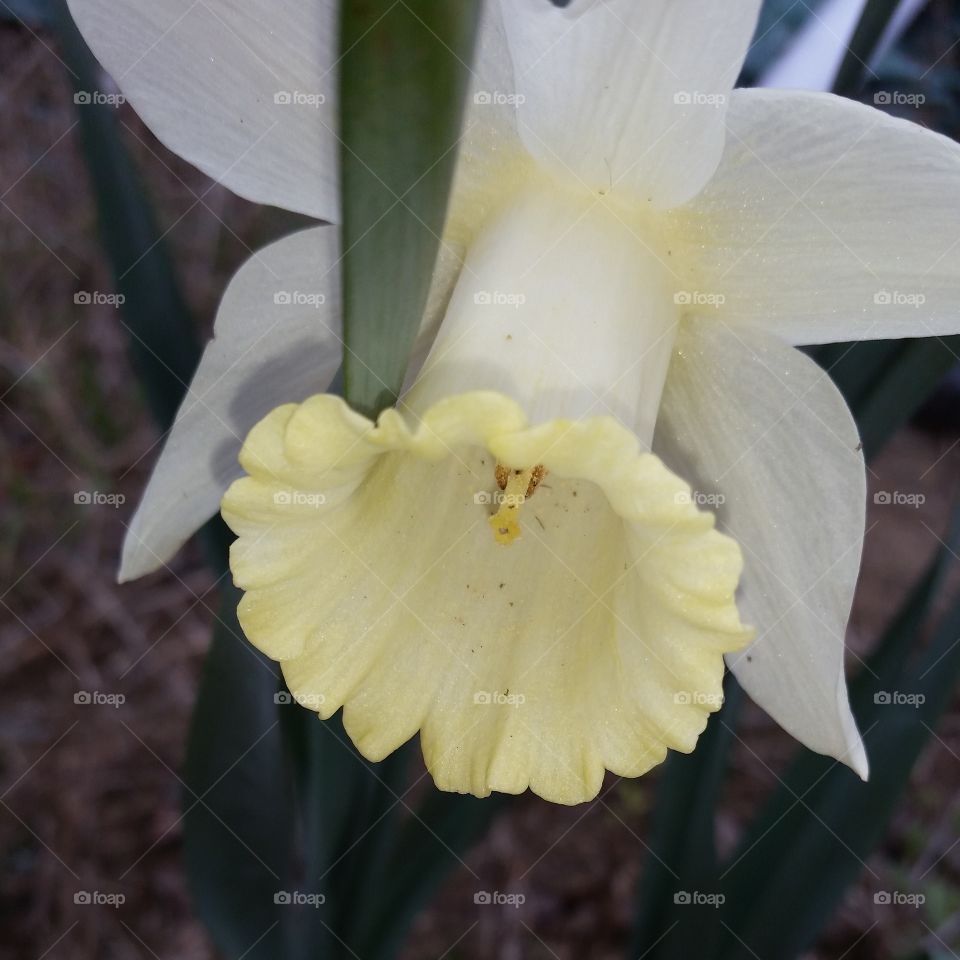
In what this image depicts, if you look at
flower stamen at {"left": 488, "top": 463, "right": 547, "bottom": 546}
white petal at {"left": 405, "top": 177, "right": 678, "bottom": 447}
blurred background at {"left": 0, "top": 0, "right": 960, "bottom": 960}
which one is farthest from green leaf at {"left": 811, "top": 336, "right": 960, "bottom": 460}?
blurred background at {"left": 0, "top": 0, "right": 960, "bottom": 960}

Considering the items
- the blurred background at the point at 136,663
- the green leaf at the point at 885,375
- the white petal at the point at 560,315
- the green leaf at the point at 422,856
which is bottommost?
the blurred background at the point at 136,663

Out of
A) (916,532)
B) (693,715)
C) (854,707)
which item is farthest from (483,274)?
(916,532)

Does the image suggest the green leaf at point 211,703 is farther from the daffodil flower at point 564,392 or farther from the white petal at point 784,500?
the white petal at point 784,500

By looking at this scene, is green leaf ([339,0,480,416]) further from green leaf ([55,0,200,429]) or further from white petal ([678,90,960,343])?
green leaf ([55,0,200,429])

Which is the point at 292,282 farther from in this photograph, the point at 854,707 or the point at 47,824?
the point at 47,824

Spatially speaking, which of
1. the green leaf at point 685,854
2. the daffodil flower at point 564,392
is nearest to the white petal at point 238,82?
the daffodil flower at point 564,392

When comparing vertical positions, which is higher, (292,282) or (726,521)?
(292,282)
